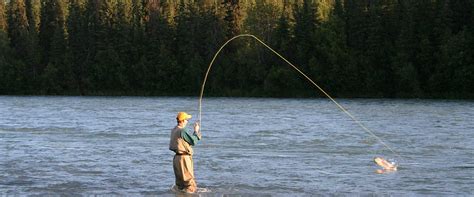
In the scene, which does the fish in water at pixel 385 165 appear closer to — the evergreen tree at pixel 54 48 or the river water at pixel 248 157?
the river water at pixel 248 157

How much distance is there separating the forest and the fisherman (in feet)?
192

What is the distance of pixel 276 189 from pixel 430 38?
64.0m

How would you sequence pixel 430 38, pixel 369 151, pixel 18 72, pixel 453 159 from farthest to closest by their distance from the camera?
1. pixel 18 72
2. pixel 430 38
3. pixel 369 151
4. pixel 453 159

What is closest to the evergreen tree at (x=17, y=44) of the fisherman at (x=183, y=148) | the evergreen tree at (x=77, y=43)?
the evergreen tree at (x=77, y=43)

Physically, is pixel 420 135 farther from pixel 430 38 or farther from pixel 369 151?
pixel 430 38

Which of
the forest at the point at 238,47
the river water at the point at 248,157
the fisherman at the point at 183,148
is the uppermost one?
the forest at the point at 238,47

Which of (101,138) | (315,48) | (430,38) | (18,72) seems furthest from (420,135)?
(18,72)

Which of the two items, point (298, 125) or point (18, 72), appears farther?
point (18, 72)

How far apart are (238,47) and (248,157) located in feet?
234

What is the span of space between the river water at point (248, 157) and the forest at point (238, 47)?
132 ft

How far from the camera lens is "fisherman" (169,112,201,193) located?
632 inches

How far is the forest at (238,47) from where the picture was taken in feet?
255

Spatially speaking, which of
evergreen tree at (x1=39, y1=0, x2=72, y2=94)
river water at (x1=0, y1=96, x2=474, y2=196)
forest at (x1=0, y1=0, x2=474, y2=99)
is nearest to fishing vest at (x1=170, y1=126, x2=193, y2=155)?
river water at (x1=0, y1=96, x2=474, y2=196)

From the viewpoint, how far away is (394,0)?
8262 centimetres
